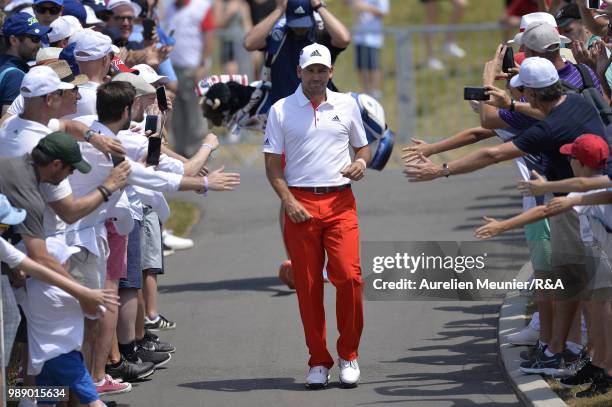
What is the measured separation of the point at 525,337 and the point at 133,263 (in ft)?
9.50

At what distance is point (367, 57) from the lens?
20.5m

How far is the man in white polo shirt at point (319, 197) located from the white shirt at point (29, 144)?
6.39 feet

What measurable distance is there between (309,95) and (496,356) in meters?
2.39

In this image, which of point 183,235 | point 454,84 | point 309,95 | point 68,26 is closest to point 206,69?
point 454,84

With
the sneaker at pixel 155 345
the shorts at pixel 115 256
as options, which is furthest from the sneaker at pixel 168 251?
the shorts at pixel 115 256

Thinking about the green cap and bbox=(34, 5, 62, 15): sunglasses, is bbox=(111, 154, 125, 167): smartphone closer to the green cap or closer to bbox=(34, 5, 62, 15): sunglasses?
the green cap

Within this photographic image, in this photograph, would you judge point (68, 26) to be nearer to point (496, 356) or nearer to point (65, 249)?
point (65, 249)

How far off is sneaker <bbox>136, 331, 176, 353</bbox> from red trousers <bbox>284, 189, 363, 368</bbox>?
1425 millimetres

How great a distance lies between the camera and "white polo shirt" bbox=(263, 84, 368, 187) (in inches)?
382

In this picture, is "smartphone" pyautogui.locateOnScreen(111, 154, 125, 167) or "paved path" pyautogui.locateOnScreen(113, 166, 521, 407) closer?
"smartphone" pyautogui.locateOnScreen(111, 154, 125, 167)

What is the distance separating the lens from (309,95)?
9.78 meters

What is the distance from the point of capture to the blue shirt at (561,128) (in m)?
8.68

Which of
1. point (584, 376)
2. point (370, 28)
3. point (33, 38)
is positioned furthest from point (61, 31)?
point (370, 28)

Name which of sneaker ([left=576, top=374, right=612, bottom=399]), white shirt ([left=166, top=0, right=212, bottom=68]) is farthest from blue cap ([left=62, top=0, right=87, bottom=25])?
white shirt ([left=166, top=0, right=212, bottom=68])
